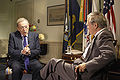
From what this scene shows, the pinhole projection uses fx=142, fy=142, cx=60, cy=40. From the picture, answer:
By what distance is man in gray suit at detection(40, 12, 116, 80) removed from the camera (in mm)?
1789

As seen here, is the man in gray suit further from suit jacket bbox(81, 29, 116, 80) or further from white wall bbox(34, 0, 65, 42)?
white wall bbox(34, 0, 65, 42)

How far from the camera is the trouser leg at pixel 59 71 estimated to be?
1972 mm

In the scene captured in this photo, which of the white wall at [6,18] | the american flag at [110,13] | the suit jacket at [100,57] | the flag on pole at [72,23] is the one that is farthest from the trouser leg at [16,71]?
the white wall at [6,18]

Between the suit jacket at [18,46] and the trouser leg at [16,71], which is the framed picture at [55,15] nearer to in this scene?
the suit jacket at [18,46]

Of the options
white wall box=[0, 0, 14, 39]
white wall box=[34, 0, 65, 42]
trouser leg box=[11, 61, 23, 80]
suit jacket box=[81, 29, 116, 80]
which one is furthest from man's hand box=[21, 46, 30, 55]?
white wall box=[0, 0, 14, 39]

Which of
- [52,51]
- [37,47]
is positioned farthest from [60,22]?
[37,47]

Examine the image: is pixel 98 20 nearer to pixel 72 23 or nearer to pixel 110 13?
pixel 110 13

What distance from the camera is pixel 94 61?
181cm

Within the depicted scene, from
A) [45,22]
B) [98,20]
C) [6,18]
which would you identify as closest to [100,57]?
[98,20]

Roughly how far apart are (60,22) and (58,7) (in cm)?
59

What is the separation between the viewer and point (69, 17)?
407cm

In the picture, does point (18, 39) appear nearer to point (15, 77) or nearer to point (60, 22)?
point (15, 77)

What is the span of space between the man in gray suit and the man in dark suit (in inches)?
26.7

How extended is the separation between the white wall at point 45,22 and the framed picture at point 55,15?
0.15 m
